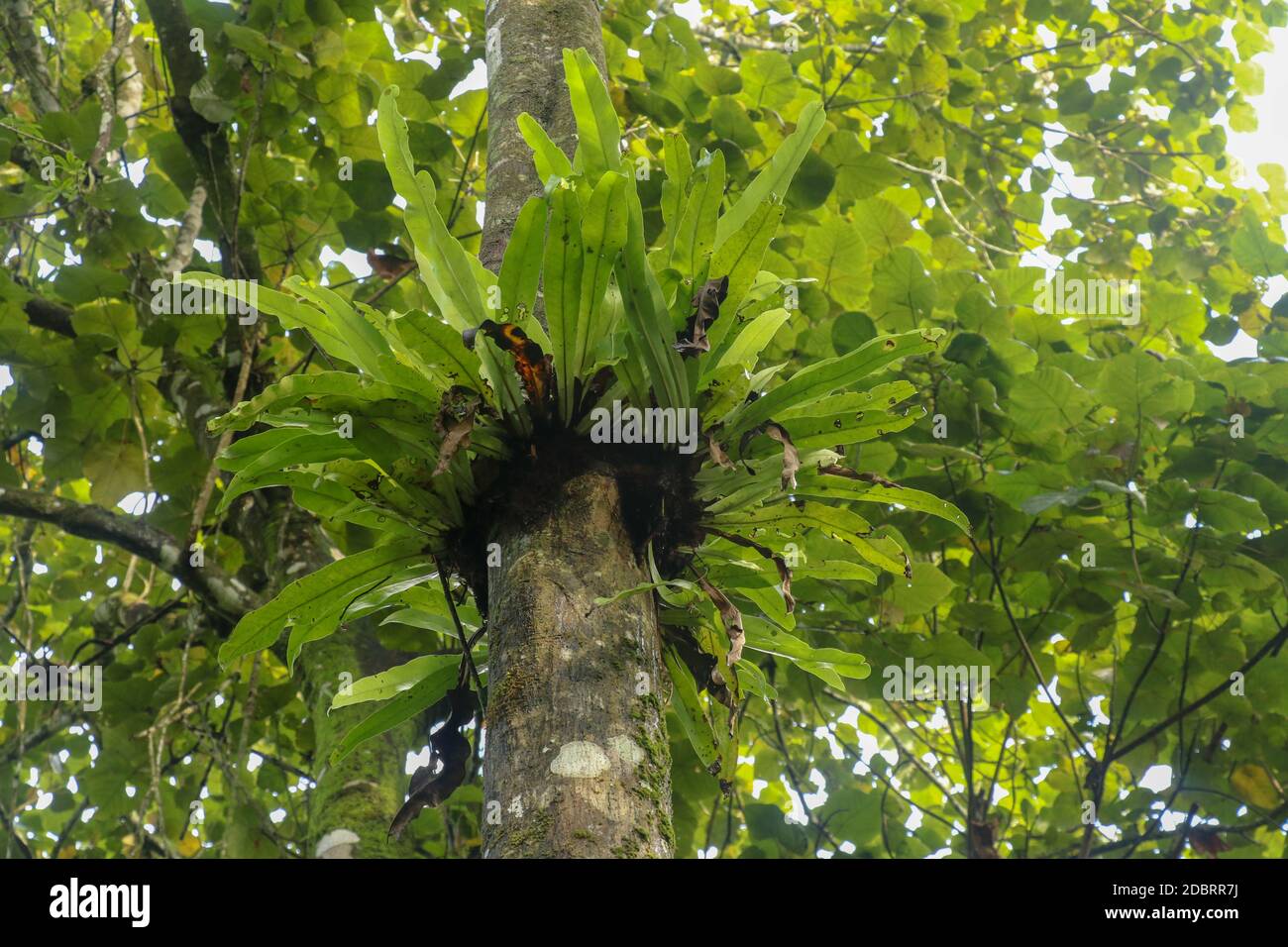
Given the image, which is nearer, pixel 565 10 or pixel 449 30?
pixel 565 10

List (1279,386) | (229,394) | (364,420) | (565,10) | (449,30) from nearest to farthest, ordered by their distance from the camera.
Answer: (364,420) < (565,10) < (1279,386) < (229,394) < (449,30)

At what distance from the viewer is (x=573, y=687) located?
133cm

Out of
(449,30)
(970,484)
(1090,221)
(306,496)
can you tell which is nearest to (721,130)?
Result: (970,484)

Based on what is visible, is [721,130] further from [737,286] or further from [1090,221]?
[1090,221]

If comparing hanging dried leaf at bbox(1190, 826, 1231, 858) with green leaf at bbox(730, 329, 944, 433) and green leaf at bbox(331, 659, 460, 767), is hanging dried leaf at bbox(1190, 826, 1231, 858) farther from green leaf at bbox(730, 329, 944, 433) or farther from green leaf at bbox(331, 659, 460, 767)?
green leaf at bbox(331, 659, 460, 767)

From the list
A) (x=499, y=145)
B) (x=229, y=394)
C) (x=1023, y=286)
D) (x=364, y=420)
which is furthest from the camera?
(x=229, y=394)

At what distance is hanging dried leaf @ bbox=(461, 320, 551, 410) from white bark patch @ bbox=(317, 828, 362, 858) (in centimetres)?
141

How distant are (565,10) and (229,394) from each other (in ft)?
6.14

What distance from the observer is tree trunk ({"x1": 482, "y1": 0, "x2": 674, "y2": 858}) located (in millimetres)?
1220

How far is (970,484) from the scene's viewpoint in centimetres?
309

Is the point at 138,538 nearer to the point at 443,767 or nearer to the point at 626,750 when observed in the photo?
the point at 443,767

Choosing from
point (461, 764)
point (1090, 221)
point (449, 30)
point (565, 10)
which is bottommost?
point (461, 764)

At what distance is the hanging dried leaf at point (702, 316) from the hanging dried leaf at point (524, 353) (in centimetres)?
20

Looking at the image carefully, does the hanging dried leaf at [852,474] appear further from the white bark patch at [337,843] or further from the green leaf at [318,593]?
the white bark patch at [337,843]
